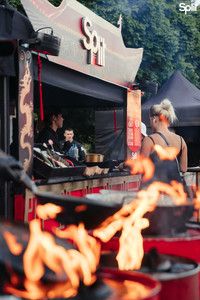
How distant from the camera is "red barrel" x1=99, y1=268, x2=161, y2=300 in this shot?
207 cm

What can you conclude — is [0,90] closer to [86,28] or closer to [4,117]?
[4,117]

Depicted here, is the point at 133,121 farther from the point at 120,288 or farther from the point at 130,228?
the point at 120,288

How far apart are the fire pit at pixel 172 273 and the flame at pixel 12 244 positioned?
0.70 meters

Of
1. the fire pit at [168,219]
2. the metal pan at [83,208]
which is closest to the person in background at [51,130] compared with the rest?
the fire pit at [168,219]

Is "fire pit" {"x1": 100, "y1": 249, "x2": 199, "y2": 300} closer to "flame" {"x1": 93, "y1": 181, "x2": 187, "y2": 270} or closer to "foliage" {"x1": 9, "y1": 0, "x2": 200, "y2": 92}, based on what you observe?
"flame" {"x1": 93, "y1": 181, "x2": 187, "y2": 270}

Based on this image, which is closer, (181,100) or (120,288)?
(120,288)

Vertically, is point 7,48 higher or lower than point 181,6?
lower

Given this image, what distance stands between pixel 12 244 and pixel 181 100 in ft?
36.4

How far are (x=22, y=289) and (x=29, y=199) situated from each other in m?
3.10

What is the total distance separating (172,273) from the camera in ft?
8.11

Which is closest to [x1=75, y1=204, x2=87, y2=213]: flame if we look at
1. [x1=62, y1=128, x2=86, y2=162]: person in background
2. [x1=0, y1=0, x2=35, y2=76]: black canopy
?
[x1=0, y1=0, x2=35, y2=76]: black canopy

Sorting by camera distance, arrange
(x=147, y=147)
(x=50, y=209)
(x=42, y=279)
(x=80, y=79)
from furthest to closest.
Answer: (x=80, y=79), (x=147, y=147), (x=50, y=209), (x=42, y=279)

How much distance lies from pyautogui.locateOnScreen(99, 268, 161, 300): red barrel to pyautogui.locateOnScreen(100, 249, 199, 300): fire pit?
12 cm

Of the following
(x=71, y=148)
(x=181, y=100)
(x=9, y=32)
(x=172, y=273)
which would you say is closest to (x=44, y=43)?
(x=9, y=32)
